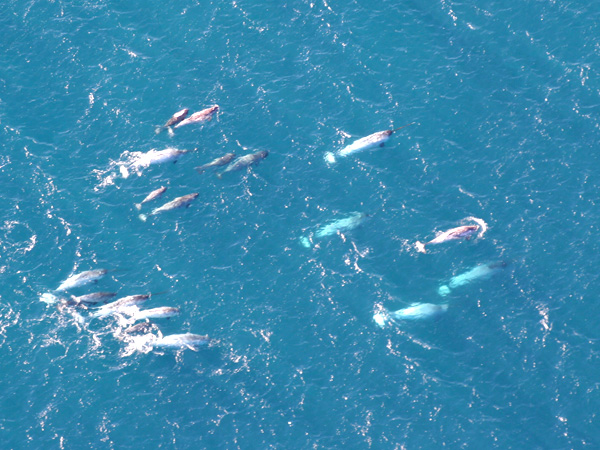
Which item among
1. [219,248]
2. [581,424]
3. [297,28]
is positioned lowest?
[581,424]

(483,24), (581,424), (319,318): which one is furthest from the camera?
(483,24)

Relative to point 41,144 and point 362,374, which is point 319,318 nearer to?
point 362,374

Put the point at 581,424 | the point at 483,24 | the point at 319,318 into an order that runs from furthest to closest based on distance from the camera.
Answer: the point at 483,24
the point at 319,318
the point at 581,424

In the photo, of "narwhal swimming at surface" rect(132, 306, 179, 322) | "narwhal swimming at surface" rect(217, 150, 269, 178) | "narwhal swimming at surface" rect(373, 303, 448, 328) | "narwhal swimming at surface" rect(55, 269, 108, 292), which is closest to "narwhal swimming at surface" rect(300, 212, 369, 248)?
"narwhal swimming at surface" rect(373, 303, 448, 328)

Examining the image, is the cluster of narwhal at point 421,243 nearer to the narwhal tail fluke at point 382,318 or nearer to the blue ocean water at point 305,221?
the narwhal tail fluke at point 382,318

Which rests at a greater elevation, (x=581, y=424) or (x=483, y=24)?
(x=483, y=24)

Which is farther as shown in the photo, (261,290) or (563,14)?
(563,14)

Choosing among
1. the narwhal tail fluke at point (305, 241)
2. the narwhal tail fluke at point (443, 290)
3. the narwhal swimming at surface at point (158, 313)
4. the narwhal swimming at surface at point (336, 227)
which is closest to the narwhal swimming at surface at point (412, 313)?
the narwhal tail fluke at point (443, 290)

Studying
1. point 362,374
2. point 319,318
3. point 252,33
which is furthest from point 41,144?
point 362,374
